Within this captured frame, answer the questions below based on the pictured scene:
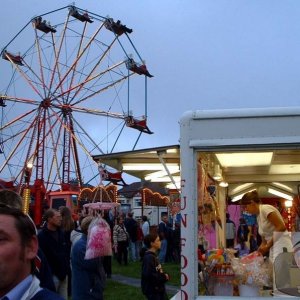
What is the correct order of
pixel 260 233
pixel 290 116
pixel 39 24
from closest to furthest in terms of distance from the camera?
pixel 290 116
pixel 260 233
pixel 39 24

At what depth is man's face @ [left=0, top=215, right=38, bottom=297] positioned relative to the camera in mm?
1854

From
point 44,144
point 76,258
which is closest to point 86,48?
point 44,144

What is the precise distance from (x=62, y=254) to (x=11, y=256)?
510 cm

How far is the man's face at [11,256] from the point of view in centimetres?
185

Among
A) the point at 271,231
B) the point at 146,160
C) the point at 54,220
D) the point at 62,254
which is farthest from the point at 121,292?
the point at 271,231

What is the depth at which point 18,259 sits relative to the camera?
1895 millimetres

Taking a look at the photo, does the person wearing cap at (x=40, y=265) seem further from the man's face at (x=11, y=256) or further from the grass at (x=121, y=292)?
the grass at (x=121, y=292)

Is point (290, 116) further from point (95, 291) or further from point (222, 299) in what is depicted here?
point (95, 291)

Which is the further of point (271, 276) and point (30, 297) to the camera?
point (271, 276)

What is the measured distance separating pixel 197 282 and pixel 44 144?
27088mm

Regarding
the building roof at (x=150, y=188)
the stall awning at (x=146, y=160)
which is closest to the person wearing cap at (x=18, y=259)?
the stall awning at (x=146, y=160)

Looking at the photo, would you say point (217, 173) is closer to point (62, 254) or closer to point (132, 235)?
point (62, 254)

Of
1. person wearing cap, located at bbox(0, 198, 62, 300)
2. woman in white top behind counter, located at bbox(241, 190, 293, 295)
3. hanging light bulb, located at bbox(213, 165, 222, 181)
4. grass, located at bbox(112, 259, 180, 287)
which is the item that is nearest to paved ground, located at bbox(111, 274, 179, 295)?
grass, located at bbox(112, 259, 180, 287)

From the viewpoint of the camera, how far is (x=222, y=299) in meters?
4.31
